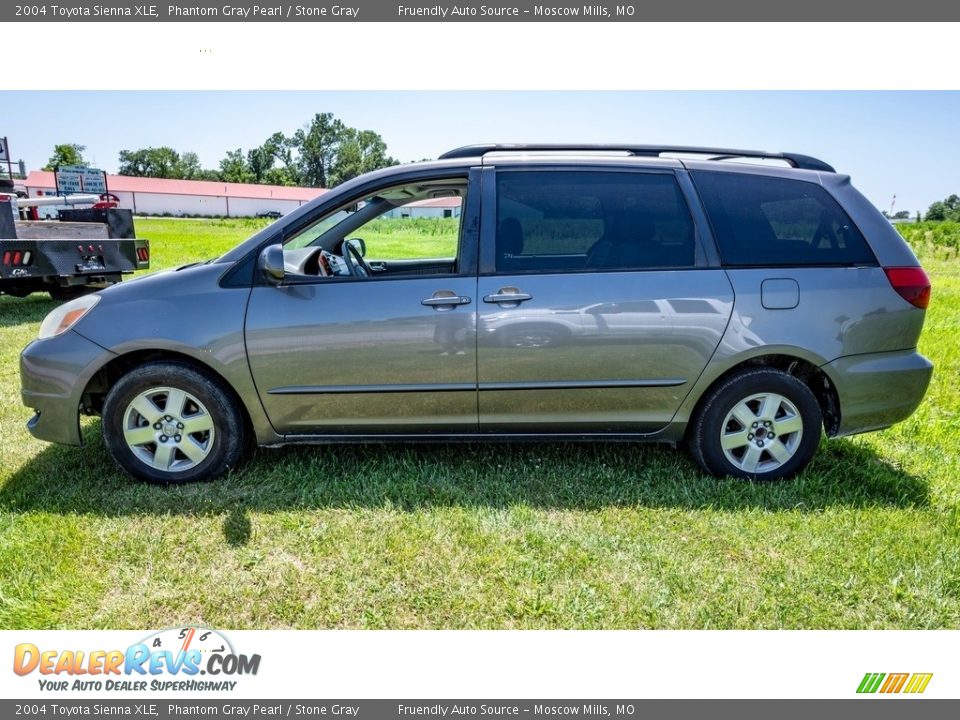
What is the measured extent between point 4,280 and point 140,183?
2650 inches

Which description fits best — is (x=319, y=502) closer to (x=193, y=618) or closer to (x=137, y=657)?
(x=193, y=618)

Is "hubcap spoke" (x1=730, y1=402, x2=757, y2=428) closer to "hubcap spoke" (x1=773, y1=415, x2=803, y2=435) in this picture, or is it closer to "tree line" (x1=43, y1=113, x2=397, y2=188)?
"hubcap spoke" (x1=773, y1=415, x2=803, y2=435)

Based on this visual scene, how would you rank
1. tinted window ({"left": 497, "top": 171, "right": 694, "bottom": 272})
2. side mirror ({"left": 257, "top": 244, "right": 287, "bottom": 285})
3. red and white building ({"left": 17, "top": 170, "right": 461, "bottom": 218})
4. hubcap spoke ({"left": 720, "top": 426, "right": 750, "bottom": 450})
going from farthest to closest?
red and white building ({"left": 17, "top": 170, "right": 461, "bottom": 218}), hubcap spoke ({"left": 720, "top": 426, "right": 750, "bottom": 450}), tinted window ({"left": 497, "top": 171, "right": 694, "bottom": 272}), side mirror ({"left": 257, "top": 244, "right": 287, "bottom": 285})

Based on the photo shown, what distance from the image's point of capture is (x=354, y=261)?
4.20 m

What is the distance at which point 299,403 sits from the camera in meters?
3.37

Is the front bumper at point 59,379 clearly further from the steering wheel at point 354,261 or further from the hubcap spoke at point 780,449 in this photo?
the hubcap spoke at point 780,449

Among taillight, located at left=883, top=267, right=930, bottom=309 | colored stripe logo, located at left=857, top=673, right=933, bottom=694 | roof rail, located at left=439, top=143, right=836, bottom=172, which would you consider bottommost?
colored stripe logo, located at left=857, top=673, right=933, bottom=694

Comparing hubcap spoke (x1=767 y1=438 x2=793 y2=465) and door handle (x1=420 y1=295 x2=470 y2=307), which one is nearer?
door handle (x1=420 y1=295 x2=470 y2=307)

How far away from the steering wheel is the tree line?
86114 mm

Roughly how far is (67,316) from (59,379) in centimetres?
36

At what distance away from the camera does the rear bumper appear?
11.1 ft

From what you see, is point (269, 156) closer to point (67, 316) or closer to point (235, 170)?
point (235, 170)

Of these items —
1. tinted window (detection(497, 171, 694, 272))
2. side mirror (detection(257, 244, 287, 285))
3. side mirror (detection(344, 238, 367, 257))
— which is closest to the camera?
side mirror (detection(257, 244, 287, 285))

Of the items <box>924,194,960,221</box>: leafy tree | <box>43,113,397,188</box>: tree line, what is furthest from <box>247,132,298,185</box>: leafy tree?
<box>924,194,960,221</box>: leafy tree
